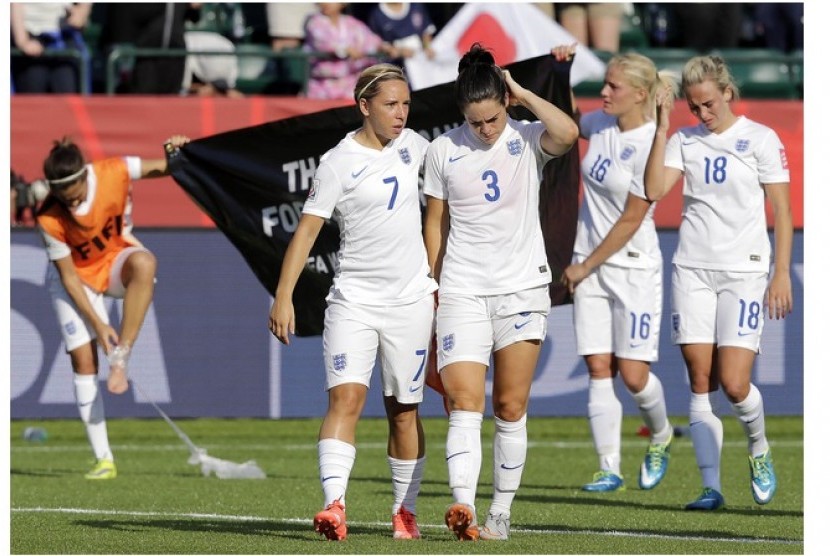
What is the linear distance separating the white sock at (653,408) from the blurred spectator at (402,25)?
641 cm

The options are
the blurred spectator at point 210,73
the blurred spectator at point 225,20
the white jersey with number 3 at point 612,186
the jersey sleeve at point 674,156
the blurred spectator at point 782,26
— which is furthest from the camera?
the blurred spectator at point 782,26

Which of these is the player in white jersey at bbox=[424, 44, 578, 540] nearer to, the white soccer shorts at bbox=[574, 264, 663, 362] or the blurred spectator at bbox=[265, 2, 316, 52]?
the white soccer shorts at bbox=[574, 264, 663, 362]

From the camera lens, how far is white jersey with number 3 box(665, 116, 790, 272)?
346 inches

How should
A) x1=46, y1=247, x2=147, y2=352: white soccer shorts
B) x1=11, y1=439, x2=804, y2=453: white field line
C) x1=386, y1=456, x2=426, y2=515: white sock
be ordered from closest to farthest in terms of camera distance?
x1=386, y1=456, x2=426, y2=515: white sock → x1=46, y1=247, x2=147, y2=352: white soccer shorts → x1=11, y1=439, x2=804, y2=453: white field line

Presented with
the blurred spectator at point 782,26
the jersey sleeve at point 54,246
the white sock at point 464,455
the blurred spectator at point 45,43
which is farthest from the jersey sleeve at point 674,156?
the blurred spectator at point 782,26

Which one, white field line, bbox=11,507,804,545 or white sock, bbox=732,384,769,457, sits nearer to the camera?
white field line, bbox=11,507,804,545

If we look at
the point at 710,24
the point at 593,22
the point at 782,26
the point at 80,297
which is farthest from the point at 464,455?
the point at 782,26

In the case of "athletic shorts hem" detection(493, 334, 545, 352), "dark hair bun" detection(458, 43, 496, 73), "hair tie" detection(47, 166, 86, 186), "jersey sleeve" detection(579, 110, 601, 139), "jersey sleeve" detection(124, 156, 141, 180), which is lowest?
"athletic shorts hem" detection(493, 334, 545, 352)

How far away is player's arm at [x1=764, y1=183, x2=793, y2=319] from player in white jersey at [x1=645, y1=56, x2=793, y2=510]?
1cm

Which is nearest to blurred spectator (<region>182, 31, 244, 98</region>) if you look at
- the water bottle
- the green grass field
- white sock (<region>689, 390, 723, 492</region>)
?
the green grass field

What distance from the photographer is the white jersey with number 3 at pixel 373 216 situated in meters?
7.21

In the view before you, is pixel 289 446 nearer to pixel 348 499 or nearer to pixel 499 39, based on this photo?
pixel 348 499

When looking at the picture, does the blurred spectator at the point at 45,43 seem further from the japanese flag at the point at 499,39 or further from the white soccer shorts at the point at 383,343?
the white soccer shorts at the point at 383,343

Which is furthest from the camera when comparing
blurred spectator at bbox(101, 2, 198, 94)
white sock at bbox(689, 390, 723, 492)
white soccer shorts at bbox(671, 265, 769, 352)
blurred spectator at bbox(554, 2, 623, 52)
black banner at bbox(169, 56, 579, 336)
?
blurred spectator at bbox(554, 2, 623, 52)
